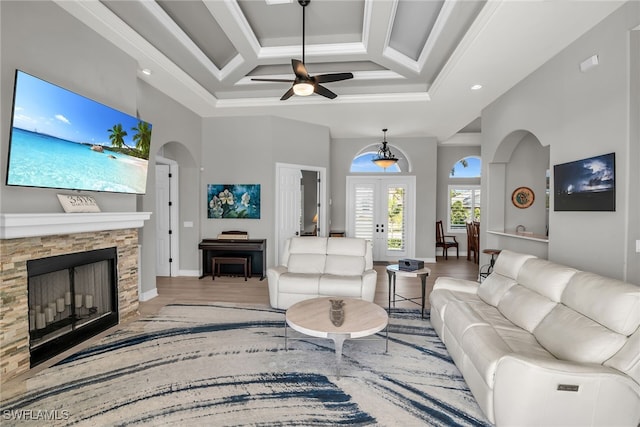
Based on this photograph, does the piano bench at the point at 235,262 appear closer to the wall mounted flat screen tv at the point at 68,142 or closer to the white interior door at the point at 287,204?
the white interior door at the point at 287,204

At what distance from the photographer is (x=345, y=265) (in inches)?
167

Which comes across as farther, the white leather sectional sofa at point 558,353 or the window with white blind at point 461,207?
the window with white blind at point 461,207

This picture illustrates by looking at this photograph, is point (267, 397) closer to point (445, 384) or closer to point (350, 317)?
point (350, 317)

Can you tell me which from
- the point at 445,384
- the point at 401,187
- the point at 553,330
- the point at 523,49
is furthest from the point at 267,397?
the point at 401,187

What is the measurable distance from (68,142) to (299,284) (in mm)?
2840

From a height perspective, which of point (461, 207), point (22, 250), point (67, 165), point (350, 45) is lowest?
point (22, 250)

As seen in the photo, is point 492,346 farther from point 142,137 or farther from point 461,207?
point 461,207

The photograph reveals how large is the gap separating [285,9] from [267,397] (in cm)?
383

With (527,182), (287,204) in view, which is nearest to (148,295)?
(287,204)

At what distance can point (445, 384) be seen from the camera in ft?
7.91

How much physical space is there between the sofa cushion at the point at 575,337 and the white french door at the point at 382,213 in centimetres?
574

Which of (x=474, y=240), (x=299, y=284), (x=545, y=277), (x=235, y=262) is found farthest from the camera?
(x=474, y=240)

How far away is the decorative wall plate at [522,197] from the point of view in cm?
515

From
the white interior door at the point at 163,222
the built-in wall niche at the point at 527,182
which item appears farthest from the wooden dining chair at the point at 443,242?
the white interior door at the point at 163,222
